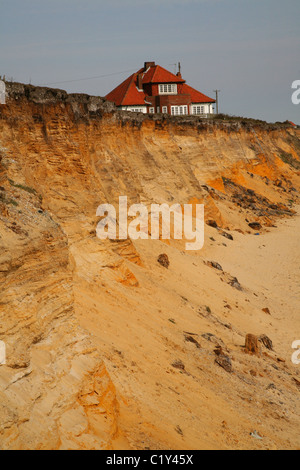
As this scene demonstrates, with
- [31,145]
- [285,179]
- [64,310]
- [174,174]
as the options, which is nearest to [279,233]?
[174,174]

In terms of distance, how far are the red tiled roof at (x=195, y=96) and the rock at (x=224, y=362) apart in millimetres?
38593

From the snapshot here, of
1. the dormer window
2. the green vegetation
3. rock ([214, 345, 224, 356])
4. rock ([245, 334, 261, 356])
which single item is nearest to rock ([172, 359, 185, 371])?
rock ([214, 345, 224, 356])

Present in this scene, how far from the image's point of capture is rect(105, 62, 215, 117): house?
4466 centimetres

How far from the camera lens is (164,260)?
19000 millimetres

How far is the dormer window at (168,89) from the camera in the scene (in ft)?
151

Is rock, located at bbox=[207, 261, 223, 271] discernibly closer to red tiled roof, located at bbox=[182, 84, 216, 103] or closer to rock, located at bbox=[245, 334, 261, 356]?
rock, located at bbox=[245, 334, 261, 356]

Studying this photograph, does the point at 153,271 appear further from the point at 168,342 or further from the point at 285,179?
the point at 285,179

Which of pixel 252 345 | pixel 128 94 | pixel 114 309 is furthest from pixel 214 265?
pixel 128 94

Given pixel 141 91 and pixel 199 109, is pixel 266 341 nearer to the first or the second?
pixel 141 91

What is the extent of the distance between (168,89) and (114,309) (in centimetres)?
3643

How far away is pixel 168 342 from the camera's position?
12898 millimetres

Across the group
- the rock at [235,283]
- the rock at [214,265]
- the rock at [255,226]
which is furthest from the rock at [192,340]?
→ the rock at [255,226]
